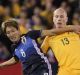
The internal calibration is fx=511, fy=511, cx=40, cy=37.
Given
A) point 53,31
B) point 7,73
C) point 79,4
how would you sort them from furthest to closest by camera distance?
1. point 79,4
2. point 7,73
3. point 53,31

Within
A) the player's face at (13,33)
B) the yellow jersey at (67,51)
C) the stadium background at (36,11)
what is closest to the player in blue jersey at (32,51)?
the player's face at (13,33)

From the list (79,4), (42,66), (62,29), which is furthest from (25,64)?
(79,4)

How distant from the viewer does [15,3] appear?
13.0 meters

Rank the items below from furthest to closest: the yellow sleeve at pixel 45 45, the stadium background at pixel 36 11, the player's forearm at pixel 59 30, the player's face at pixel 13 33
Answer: the stadium background at pixel 36 11 → the yellow sleeve at pixel 45 45 → the player's face at pixel 13 33 → the player's forearm at pixel 59 30

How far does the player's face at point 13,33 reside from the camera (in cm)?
662

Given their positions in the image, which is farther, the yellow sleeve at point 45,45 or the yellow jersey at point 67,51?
the yellow sleeve at point 45,45

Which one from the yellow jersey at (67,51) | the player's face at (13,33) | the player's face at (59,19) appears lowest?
the yellow jersey at (67,51)

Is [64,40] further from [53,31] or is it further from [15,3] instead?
[15,3]

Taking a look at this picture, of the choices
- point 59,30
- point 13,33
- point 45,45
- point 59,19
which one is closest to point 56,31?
point 59,30

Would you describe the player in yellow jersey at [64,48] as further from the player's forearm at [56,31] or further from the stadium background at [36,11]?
the stadium background at [36,11]

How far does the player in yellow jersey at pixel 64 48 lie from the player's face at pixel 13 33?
0.38m

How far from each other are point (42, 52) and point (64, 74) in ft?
1.32

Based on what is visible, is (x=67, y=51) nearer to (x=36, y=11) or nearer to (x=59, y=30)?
(x=59, y=30)

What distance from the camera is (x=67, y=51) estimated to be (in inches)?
258
